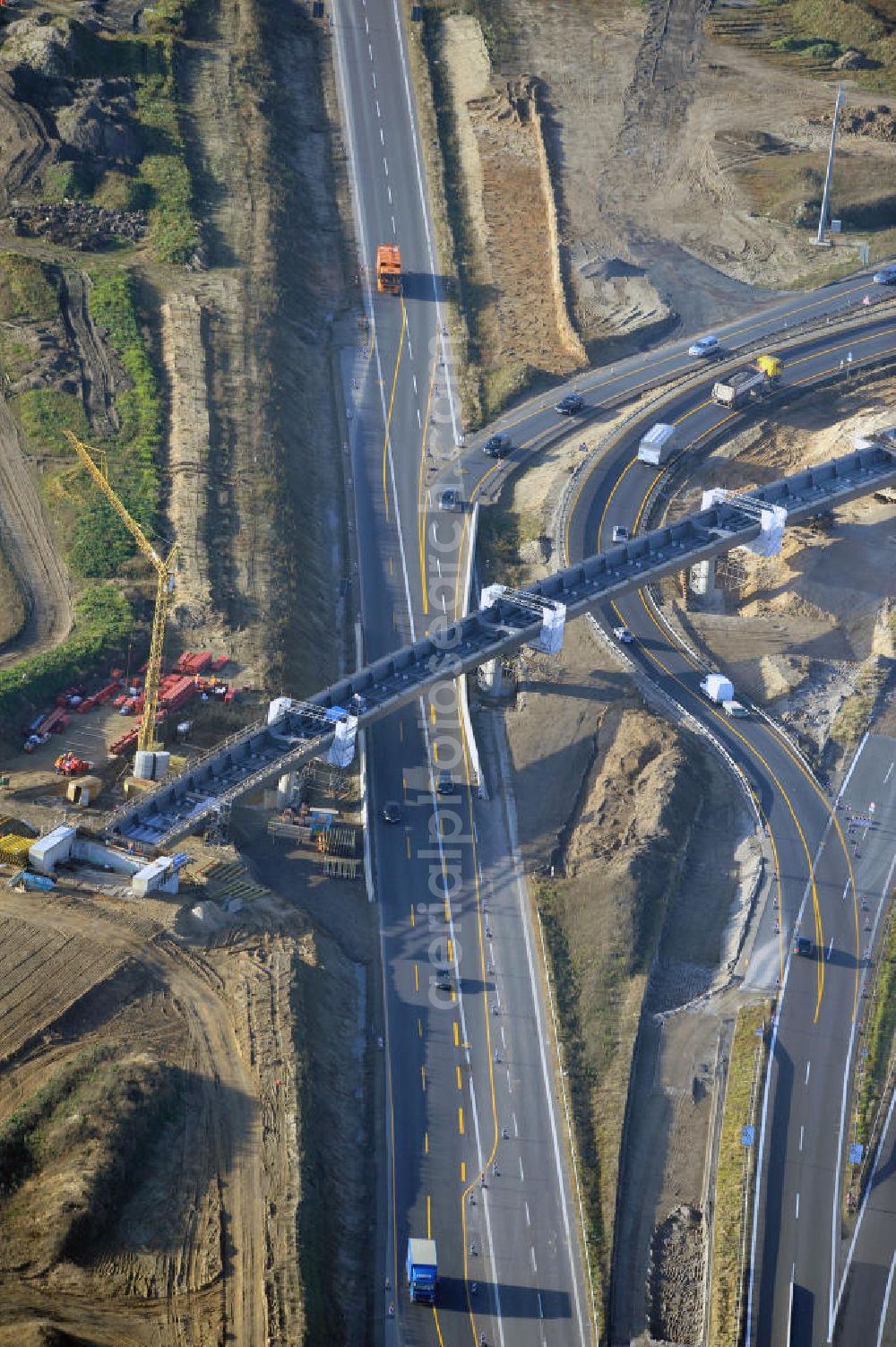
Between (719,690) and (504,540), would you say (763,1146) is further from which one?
(504,540)

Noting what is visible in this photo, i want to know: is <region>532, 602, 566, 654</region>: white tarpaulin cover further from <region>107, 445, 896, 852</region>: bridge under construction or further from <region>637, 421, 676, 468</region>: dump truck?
<region>637, 421, 676, 468</region>: dump truck

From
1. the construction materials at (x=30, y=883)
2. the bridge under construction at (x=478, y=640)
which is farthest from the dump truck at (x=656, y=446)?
the construction materials at (x=30, y=883)

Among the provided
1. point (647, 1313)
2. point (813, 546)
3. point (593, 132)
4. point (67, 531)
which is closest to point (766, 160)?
point (593, 132)

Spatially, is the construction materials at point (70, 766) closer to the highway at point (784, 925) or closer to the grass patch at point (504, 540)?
the grass patch at point (504, 540)

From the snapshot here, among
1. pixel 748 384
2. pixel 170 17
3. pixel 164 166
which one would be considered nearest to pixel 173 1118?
pixel 748 384

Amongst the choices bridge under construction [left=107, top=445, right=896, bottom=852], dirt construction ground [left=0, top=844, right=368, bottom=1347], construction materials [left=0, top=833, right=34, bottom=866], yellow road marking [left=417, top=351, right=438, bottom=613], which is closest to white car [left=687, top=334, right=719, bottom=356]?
yellow road marking [left=417, top=351, right=438, bottom=613]

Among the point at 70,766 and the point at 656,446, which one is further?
the point at 656,446
